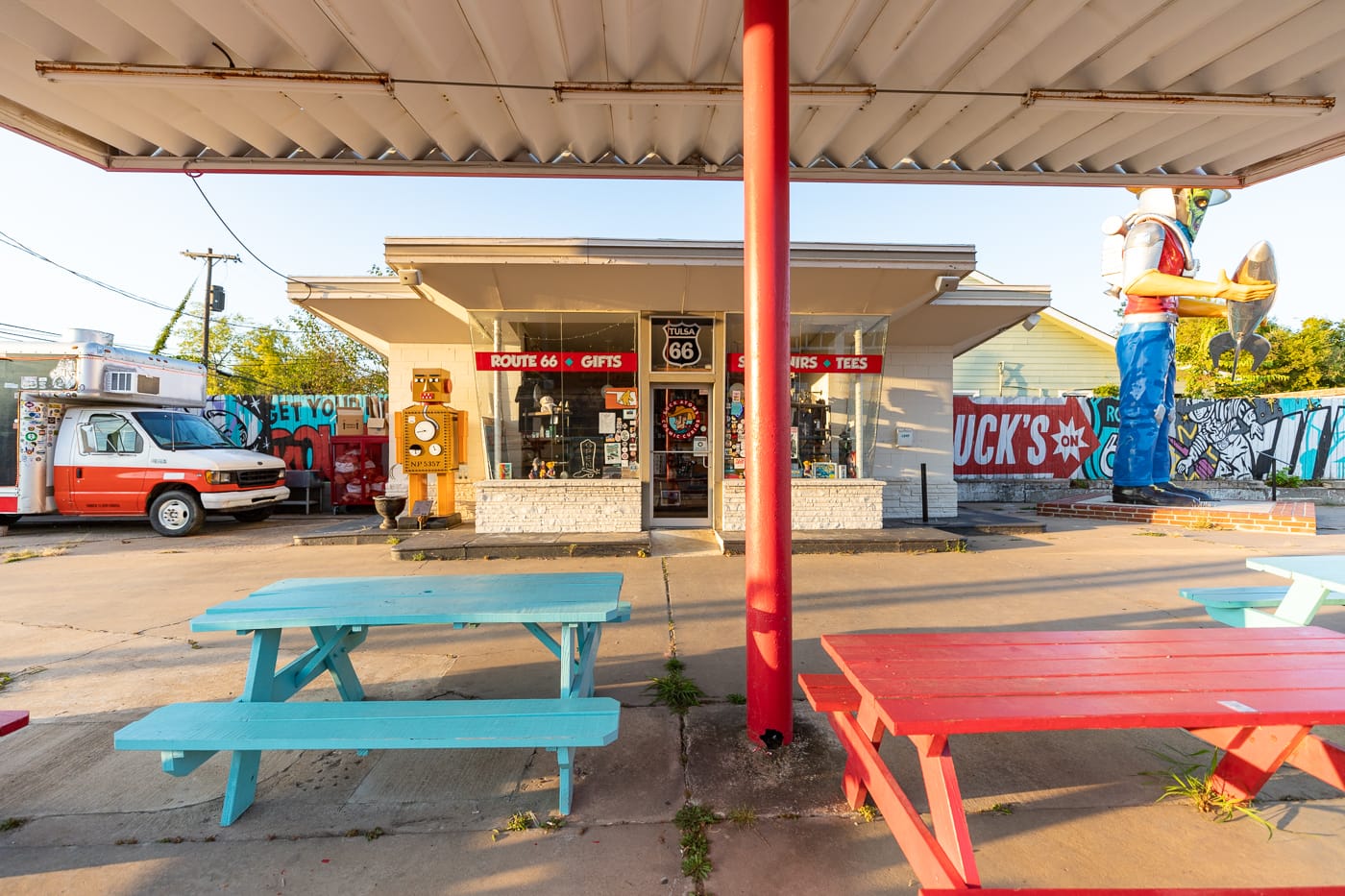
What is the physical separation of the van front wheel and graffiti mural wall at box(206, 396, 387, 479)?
12.8 ft

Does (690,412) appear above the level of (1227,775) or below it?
above

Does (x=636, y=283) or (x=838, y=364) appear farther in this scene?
(x=838, y=364)

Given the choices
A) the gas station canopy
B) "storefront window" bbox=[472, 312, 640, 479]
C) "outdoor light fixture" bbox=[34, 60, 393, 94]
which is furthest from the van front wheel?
"outdoor light fixture" bbox=[34, 60, 393, 94]

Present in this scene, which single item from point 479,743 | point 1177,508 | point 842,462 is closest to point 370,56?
point 479,743

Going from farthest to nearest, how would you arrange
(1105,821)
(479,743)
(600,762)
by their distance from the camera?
(600,762) < (1105,821) < (479,743)

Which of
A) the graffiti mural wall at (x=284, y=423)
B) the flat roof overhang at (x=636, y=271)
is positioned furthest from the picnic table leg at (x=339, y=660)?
the graffiti mural wall at (x=284, y=423)

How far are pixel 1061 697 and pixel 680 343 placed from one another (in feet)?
25.0

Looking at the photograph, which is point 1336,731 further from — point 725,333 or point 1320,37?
point 725,333

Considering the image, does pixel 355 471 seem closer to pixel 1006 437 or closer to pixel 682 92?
pixel 682 92

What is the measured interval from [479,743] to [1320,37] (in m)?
5.31

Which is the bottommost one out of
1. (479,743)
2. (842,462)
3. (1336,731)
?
(1336,731)

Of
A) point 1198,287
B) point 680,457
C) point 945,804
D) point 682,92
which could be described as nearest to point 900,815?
point 945,804

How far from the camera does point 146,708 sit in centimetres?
332

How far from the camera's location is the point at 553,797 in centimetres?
250
